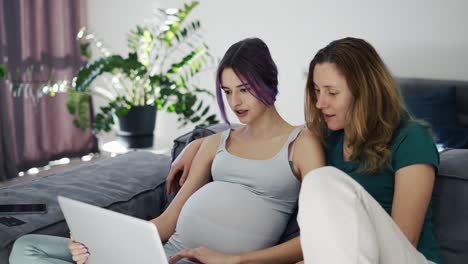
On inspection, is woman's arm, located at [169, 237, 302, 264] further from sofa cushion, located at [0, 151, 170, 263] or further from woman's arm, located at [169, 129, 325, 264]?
sofa cushion, located at [0, 151, 170, 263]

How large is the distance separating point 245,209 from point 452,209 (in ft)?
1.68

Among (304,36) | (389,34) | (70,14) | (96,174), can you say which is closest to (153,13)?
(70,14)

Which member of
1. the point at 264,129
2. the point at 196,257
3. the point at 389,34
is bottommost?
the point at 196,257

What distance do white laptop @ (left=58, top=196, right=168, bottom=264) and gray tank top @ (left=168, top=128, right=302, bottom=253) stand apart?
1.02ft

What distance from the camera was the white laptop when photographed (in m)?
1.20

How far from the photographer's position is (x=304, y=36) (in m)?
3.98

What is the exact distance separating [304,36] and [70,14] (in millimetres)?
1675

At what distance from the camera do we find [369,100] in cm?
155

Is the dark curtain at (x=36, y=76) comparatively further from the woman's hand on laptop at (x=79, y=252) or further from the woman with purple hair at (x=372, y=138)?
the woman with purple hair at (x=372, y=138)

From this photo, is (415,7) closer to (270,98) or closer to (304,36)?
(304,36)

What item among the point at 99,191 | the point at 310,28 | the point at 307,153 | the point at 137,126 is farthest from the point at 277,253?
the point at 310,28

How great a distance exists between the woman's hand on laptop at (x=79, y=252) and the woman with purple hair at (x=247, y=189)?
0.06m

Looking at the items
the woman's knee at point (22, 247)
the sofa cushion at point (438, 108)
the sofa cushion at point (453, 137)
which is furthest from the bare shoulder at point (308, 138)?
the sofa cushion at point (438, 108)

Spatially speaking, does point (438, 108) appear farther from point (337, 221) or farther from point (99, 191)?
point (337, 221)
